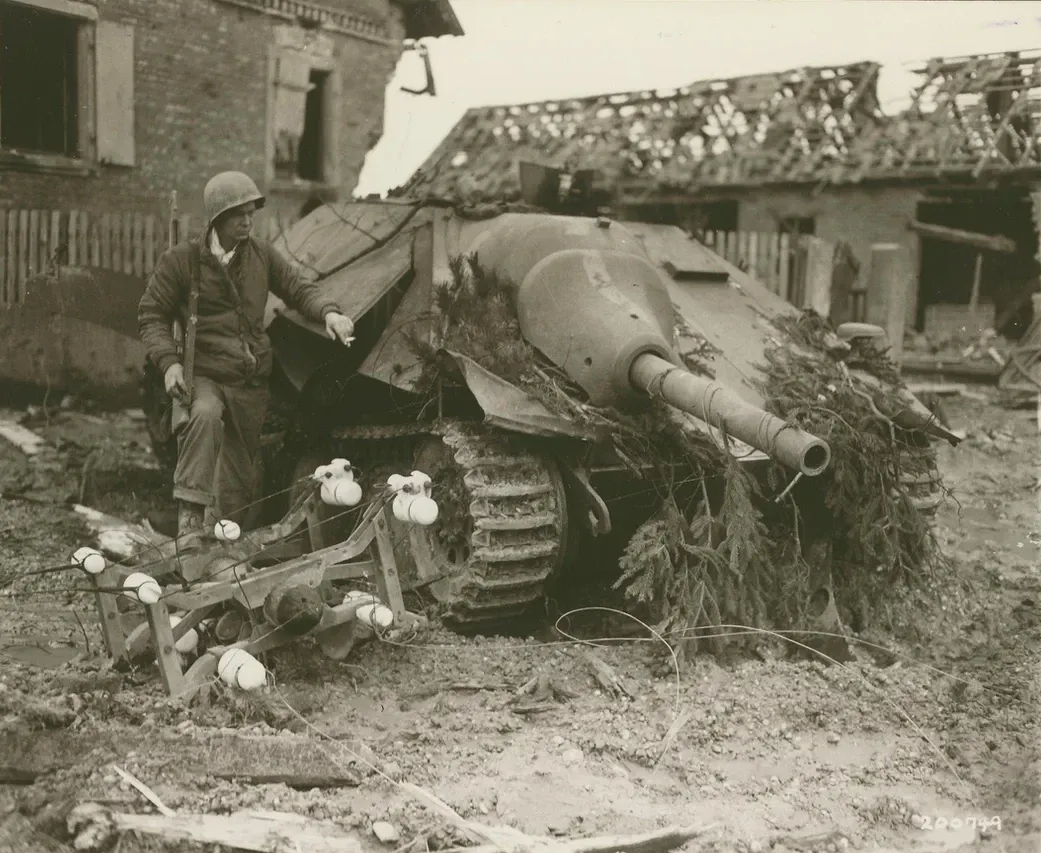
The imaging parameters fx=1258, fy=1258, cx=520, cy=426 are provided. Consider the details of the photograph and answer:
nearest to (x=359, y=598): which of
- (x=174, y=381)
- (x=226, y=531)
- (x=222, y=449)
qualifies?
(x=226, y=531)

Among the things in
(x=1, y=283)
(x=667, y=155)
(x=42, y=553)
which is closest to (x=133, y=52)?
(x=1, y=283)

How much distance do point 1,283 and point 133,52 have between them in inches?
118

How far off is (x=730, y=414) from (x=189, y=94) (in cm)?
873

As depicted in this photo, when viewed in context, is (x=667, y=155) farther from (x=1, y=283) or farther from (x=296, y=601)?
(x=296, y=601)

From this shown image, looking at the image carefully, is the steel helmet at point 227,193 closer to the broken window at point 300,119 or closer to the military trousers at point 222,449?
the military trousers at point 222,449

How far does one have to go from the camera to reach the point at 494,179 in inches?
689

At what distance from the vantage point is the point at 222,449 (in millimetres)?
6297

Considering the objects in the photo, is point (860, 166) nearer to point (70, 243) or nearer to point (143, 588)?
point (70, 243)

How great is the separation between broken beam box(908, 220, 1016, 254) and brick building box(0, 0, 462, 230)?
6450 millimetres

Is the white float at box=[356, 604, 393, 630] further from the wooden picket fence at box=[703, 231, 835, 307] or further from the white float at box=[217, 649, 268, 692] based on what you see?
the wooden picket fence at box=[703, 231, 835, 307]

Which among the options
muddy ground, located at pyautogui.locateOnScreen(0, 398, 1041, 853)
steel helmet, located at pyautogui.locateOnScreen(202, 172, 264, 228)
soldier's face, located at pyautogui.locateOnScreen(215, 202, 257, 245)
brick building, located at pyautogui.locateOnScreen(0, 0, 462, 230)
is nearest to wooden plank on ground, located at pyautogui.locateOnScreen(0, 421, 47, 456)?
muddy ground, located at pyautogui.locateOnScreen(0, 398, 1041, 853)

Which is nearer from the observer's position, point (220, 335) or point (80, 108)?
point (220, 335)

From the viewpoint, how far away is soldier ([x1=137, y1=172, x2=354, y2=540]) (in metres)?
6.09

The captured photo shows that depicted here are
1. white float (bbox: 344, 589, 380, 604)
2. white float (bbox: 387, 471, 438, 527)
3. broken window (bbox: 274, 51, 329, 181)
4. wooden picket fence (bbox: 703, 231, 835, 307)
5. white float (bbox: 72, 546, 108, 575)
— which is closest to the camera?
white float (bbox: 72, 546, 108, 575)
